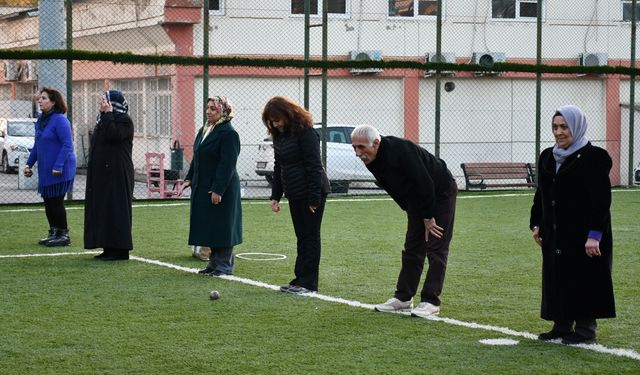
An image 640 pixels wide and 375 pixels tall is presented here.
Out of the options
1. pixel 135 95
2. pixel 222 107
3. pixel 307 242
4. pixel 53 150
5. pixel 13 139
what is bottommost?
pixel 307 242

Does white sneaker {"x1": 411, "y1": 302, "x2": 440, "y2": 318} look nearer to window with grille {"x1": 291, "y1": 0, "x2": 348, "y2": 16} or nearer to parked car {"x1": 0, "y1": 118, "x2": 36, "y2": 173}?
window with grille {"x1": 291, "y1": 0, "x2": 348, "y2": 16}

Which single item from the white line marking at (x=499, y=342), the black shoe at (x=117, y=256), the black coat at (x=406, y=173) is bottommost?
the white line marking at (x=499, y=342)

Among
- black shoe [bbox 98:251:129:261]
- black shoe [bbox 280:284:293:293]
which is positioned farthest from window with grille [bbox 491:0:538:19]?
black shoe [bbox 280:284:293:293]

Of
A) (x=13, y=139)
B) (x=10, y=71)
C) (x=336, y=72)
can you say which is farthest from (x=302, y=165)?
(x=13, y=139)

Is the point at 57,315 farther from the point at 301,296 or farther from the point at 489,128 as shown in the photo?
the point at 489,128

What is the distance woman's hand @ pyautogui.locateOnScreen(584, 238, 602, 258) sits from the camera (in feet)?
25.6

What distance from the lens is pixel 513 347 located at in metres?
7.90

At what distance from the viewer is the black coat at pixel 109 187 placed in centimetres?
1246

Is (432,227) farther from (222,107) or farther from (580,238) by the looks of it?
(222,107)

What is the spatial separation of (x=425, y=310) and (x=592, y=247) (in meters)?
1.72

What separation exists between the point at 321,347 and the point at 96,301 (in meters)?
2.65

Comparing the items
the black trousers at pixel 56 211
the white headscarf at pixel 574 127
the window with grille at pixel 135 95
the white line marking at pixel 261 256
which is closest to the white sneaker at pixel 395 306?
the white headscarf at pixel 574 127

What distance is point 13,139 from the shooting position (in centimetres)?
2859

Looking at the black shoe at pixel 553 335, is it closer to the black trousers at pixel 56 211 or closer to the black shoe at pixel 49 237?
the black trousers at pixel 56 211
